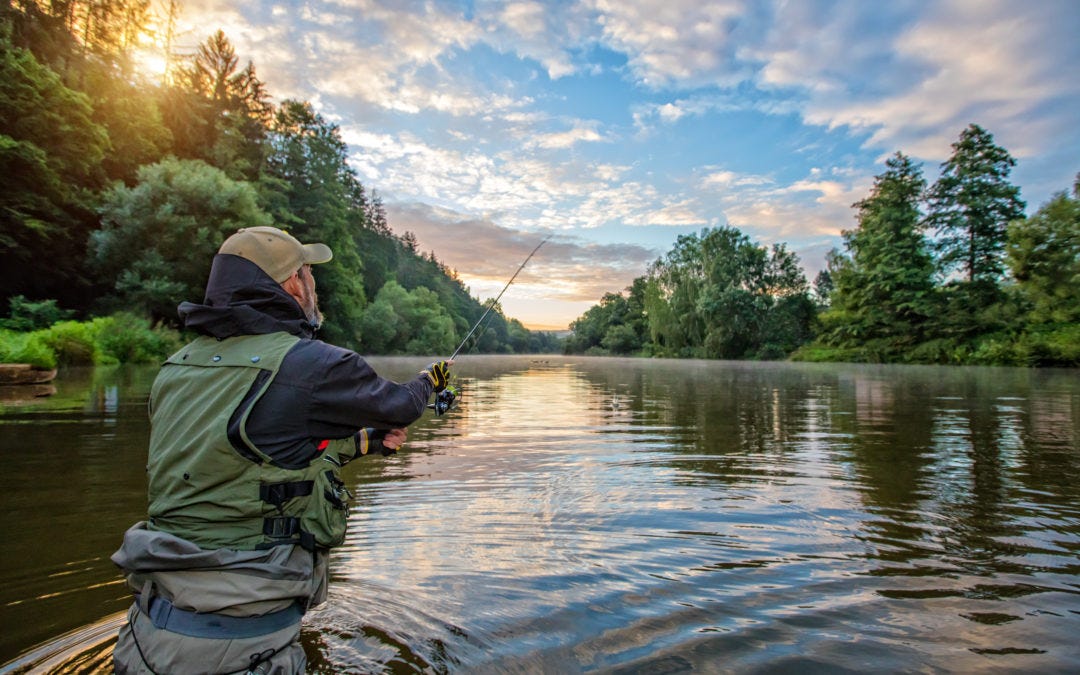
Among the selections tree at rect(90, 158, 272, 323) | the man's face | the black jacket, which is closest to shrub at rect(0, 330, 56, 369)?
Answer: tree at rect(90, 158, 272, 323)

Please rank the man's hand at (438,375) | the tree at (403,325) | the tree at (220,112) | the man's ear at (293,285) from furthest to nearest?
the tree at (403,325)
the tree at (220,112)
the man's hand at (438,375)
the man's ear at (293,285)

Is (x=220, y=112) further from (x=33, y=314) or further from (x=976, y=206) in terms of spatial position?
(x=976, y=206)

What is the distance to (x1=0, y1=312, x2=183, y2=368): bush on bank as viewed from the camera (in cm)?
1571

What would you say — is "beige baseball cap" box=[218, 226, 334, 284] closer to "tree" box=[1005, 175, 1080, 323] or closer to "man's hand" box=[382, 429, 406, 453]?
"man's hand" box=[382, 429, 406, 453]

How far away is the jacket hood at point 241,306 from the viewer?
206 centimetres

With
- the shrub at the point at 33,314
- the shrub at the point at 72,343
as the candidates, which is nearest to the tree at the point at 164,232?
the shrub at the point at 33,314

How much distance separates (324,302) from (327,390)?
4881 centimetres

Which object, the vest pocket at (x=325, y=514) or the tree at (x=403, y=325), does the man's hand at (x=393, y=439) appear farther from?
the tree at (x=403, y=325)

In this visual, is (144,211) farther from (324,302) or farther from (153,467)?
(153,467)

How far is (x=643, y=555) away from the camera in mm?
3850

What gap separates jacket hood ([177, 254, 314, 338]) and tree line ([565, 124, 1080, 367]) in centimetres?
3989

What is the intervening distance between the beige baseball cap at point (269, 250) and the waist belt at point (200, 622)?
119cm

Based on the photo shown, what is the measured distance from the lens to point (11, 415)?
30.2ft

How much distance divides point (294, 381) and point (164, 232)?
107ft
